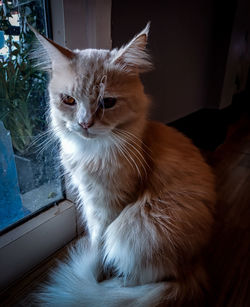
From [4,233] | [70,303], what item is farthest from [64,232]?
[70,303]

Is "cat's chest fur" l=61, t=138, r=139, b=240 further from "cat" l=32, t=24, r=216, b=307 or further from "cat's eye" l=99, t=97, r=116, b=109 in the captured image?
"cat's eye" l=99, t=97, r=116, b=109

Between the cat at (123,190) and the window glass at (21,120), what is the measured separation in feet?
0.40

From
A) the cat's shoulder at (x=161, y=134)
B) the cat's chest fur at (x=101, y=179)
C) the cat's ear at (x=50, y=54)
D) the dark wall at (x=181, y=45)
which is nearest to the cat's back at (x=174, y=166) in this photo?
the cat's shoulder at (x=161, y=134)

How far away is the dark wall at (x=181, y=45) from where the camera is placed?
3.86 ft

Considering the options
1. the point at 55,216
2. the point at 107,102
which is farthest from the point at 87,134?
the point at 55,216

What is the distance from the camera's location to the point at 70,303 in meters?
0.69

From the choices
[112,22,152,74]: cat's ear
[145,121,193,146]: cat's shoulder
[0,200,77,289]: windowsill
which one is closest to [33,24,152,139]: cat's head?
[112,22,152,74]: cat's ear

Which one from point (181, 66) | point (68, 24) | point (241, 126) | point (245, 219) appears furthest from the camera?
point (241, 126)

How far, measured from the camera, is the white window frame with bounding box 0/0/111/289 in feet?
2.64

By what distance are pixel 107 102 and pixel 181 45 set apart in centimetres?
133

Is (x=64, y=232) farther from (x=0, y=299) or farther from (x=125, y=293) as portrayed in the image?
(x=125, y=293)

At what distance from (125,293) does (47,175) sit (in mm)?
580

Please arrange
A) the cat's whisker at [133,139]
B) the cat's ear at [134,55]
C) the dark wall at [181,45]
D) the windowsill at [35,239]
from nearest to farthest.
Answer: the cat's ear at [134,55], the cat's whisker at [133,139], the windowsill at [35,239], the dark wall at [181,45]

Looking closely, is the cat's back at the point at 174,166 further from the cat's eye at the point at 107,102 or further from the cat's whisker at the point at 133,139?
the cat's eye at the point at 107,102
